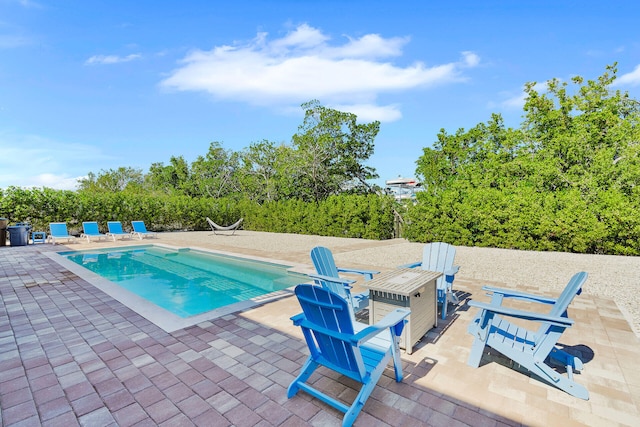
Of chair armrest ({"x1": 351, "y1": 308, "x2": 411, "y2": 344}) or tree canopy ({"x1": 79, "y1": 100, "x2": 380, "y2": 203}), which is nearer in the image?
chair armrest ({"x1": 351, "y1": 308, "x2": 411, "y2": 344})

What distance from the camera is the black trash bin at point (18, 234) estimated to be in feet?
35.7

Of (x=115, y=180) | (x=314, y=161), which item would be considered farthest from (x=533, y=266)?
(x=115, y=180)

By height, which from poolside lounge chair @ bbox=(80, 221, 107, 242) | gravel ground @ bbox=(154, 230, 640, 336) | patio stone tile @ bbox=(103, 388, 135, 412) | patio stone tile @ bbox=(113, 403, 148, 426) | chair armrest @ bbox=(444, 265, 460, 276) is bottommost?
gravel ground @ bbox=(154, 230, 640, 336)

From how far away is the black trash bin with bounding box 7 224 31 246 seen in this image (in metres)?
10.9

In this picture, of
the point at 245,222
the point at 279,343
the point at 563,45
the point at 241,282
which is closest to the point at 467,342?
the point at 279,343

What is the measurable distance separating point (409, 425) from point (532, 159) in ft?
50.2

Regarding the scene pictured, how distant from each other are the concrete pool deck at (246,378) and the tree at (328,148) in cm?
1497

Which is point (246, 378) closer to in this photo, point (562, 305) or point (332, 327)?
point (332, 327)

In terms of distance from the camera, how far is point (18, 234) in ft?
35.9

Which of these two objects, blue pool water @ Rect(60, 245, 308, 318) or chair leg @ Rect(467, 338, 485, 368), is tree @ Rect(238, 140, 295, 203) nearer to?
blue pool water @ Rect(60, 245, 308, 318)

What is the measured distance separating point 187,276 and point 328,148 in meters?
12.7

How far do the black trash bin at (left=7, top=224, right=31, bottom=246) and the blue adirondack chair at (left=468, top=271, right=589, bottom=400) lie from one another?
14706 millimetres

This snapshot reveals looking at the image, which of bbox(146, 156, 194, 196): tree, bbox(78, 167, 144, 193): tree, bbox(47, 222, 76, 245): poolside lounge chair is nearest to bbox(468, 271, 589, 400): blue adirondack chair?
bbox(47, 222, 76, 245): poolside lounge chair

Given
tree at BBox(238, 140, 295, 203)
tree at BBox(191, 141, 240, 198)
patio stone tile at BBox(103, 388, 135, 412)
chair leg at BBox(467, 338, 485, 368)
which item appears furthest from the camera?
tree at BBox(191, 141, 240, 198)
